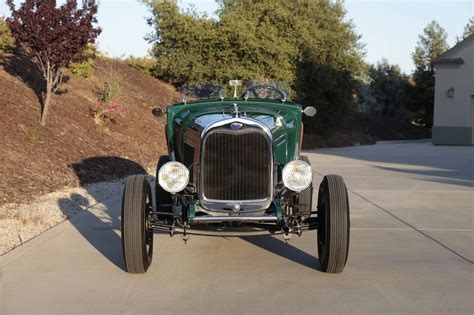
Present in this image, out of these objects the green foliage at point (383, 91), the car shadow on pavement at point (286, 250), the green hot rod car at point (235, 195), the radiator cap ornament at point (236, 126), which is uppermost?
the green foliage at point (383, 91)

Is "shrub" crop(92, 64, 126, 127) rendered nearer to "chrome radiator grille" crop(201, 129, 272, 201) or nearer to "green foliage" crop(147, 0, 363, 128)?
"green foliage" crop(147, 0, 363, 128)

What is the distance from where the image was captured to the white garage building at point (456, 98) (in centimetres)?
3325

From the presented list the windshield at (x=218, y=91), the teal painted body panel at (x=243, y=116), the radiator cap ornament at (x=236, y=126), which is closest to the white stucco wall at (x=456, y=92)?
the windshield at (x=218, y=91)

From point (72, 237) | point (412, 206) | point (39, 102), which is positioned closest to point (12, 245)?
point (72, 237)

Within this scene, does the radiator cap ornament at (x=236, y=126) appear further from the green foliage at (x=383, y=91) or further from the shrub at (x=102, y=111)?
the green foliage at (x=383, y=91)

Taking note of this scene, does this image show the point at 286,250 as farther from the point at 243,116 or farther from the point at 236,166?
the point at 243,116

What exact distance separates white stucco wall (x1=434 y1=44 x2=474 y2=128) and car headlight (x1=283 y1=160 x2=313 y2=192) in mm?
29765

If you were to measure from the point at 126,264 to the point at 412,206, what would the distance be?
6175mm

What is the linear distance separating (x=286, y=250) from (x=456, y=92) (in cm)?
2909

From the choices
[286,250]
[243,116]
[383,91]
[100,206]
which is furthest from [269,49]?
[383,91]

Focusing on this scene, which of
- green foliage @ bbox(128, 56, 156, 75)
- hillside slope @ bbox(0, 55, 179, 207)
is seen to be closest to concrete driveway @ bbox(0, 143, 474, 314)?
hillside slope @ bbox(0, 55, 179, 207)

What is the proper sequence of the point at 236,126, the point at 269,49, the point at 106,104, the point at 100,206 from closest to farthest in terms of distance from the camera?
the point at 236,126
the point at 100,206
the point at 106,104
the point at 269,49

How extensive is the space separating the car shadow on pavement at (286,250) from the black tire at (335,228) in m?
0.36

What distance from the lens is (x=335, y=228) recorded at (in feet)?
19.1
